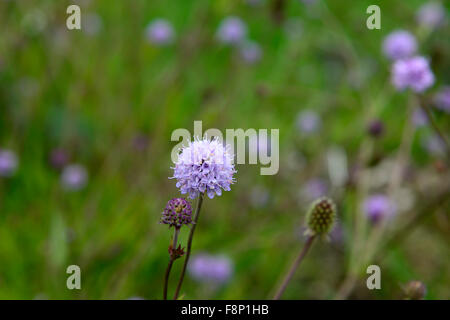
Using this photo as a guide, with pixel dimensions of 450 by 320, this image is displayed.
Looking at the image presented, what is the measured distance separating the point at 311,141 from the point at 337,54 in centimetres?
80

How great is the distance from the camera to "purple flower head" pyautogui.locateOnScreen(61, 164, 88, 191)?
1.93 m

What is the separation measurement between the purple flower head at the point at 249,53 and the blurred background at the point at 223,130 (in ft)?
0.04

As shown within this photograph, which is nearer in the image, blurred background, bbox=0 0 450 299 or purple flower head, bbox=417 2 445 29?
blurred background, bbox=0 0 450 299

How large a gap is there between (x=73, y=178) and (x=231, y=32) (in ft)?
3.35

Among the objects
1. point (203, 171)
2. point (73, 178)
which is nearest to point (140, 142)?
point (73, 178)

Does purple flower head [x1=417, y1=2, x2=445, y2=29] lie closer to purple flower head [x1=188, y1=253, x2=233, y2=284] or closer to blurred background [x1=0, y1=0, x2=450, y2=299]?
blurred background [x1=0, y1=0, x2=450, y2=299]

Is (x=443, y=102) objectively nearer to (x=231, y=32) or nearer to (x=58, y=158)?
(x=231, y=32)

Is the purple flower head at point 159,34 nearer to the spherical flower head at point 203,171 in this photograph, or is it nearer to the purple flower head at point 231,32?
the purple flower head at point 231,32

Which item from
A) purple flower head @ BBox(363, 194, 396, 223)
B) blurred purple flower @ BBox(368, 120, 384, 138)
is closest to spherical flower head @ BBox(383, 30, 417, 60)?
blurred purple flower @ BBox(368, 120, 384, 138)

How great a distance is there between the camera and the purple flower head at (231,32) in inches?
94.3

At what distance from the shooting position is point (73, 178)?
1.94m

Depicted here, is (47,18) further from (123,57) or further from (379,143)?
(379,143)

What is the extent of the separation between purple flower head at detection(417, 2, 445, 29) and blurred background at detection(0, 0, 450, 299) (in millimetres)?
15

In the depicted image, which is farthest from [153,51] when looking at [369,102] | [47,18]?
[369,102]
